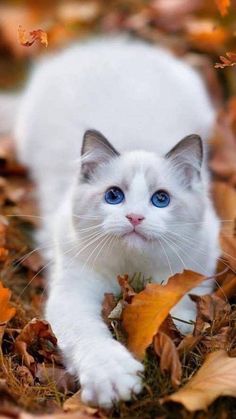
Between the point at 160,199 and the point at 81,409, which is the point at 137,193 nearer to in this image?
the point at 160,199

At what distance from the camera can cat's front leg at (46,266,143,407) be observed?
6.49 feet

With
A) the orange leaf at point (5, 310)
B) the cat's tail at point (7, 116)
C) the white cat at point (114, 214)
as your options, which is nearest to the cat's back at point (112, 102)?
the white cat at point (114, 214)

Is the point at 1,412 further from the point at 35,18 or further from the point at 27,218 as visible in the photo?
the point at 35,18

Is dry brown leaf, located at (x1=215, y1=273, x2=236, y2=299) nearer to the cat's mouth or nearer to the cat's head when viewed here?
the cat's head

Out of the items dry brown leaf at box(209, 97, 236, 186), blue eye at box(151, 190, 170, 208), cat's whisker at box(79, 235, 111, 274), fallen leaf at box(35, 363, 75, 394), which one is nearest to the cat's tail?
dry brown leaf at box(209, 97, 236, 186)

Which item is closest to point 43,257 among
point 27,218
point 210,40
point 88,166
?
point 27,218

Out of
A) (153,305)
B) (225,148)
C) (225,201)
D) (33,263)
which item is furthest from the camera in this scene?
(225,148)

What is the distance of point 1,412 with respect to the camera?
6.07 ft

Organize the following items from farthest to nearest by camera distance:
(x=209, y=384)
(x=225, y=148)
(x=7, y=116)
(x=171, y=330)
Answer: (x=7, y=116) < (x=225, y=148) < (x=171, y=330) < (x=209, y=384)

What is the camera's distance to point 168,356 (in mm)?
2045

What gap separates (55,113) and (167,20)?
163cm

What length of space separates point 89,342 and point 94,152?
0.64 m

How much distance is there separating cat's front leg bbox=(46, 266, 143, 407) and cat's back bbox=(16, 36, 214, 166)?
0.65 m

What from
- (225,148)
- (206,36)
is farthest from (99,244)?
(206,36)
